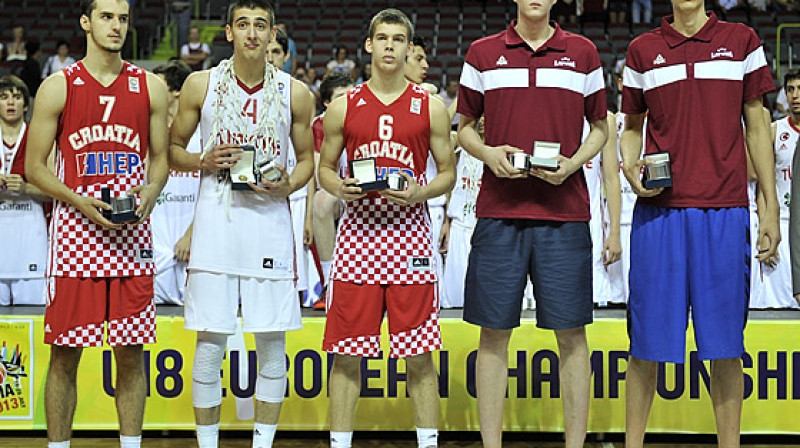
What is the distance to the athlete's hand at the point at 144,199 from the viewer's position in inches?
183

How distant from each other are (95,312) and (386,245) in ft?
4.27

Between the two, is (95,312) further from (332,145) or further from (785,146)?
(785,146)

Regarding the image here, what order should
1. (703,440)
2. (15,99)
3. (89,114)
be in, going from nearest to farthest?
(89,114), (703,440), (15,99)

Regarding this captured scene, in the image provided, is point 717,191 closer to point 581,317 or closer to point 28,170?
point 581,317

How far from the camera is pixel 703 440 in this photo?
18.9 feet

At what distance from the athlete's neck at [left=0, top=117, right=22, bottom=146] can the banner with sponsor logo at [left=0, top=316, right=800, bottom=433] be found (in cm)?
200

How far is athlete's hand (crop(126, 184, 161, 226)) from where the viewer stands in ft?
15.2

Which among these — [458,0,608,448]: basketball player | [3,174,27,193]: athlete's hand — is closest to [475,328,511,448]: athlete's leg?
[458,0,608,448]: basketball player

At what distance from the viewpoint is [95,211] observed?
4578 millimetres

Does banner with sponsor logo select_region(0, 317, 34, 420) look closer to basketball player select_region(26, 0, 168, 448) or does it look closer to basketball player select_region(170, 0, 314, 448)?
basketball player select_region(26, 0, 168, 448)

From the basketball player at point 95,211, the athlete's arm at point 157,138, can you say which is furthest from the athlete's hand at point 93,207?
the athlete's arm at point 157,138

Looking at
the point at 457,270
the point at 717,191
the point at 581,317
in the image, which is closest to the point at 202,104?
the point at 581,317

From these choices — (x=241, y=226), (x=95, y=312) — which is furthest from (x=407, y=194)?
(x=95, y=312)

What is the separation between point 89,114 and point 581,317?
2.29 metres
